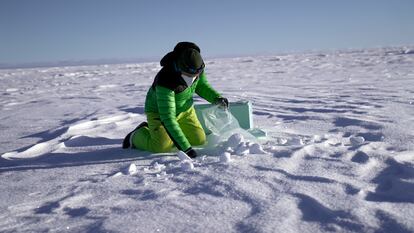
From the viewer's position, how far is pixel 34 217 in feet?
5.67

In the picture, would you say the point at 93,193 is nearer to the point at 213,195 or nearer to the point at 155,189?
the point at 155,189

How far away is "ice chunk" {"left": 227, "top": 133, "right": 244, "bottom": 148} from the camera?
2771mm

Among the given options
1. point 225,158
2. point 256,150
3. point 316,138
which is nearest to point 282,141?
point 316,138

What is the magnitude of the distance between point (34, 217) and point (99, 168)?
833 mm

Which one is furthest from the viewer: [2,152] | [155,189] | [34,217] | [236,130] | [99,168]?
[2,152]

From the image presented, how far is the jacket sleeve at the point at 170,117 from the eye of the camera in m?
2.58

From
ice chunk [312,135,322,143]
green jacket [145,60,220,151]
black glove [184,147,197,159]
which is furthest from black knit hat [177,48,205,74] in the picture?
ice chunk [312,135,322,143]

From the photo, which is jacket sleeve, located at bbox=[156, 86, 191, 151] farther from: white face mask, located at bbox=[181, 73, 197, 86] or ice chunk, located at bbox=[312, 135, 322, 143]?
ice chunk, located at bbox=[312, 135, 322, 143]

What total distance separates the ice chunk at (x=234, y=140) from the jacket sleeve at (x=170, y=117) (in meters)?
0.36

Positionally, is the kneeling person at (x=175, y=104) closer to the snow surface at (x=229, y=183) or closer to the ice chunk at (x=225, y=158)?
the snow surface at (x=229, y=183)

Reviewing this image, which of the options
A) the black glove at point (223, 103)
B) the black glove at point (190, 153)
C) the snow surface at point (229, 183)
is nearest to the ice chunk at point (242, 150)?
the snow surface at point (229, 183)

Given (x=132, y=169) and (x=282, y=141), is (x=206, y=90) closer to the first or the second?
(x=282, y=141)

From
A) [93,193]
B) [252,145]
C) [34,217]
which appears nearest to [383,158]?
[252,145]

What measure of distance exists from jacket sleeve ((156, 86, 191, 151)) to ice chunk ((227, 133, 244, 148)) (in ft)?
1.18
